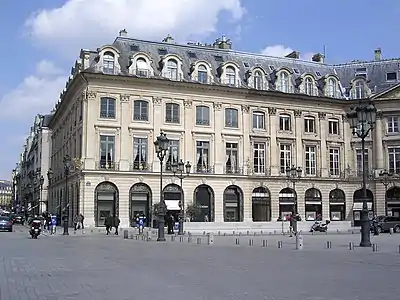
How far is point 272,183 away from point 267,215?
3.58 metres

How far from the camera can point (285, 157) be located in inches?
2522

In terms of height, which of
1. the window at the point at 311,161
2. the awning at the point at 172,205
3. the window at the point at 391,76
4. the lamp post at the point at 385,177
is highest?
the window at the point at 391,76

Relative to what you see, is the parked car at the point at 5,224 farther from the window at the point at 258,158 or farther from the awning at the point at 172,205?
the window at the point at 258,158

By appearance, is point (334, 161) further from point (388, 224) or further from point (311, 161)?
point (388, 224)

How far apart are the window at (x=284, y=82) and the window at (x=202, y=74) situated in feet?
31.4

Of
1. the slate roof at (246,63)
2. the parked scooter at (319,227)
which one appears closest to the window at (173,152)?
the slate roof at (246,63)

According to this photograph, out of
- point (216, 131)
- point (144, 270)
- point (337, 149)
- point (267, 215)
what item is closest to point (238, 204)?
point (267, 215)

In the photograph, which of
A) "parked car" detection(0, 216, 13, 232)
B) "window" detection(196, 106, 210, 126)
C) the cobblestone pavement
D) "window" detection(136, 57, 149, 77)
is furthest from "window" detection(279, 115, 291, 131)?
the cobblestone pavement

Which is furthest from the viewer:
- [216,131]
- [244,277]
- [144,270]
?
[216,131]

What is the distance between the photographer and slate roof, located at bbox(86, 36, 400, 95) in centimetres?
5969

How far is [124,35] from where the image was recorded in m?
63.9

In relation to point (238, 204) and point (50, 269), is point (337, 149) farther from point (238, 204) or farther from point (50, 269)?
point (50, 269)

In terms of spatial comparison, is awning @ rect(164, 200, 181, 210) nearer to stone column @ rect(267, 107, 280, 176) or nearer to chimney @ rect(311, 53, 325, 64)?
stone column @ rect(267, 107, 280, 176)

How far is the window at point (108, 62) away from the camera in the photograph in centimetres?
5597
